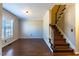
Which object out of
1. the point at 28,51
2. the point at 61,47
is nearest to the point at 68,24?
the point at 61,47

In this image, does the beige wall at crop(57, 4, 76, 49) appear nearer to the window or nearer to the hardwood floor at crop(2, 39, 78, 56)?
the hardwood floor at crop(2, 39, 78, 56)

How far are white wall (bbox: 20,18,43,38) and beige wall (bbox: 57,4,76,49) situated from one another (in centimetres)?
463

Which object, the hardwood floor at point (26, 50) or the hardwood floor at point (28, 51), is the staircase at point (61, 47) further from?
the hardwood floor at point (26, 50)

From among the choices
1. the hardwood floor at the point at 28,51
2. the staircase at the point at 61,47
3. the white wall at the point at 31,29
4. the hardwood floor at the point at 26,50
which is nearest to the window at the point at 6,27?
the hardwood floor at the point at 26,50

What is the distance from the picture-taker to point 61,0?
115 centimetres

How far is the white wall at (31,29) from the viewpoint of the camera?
39.9ft

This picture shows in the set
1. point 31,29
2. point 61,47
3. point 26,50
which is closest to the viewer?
point 61,47

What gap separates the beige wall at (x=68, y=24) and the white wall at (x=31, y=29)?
4626 mm

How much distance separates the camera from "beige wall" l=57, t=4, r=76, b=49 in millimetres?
5520

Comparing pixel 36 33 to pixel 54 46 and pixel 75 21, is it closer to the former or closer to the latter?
pixel 54 46

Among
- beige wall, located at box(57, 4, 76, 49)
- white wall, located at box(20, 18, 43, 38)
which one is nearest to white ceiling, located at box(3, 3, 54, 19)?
beige wall, located at box(57, 4, 76, 49)

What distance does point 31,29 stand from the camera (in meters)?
12.2

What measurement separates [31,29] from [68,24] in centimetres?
638

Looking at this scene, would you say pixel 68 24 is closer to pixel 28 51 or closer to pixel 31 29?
pixel 28 51
